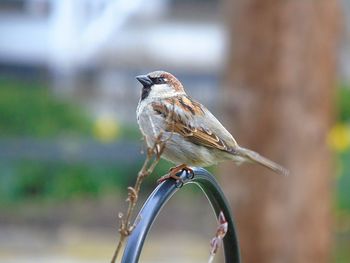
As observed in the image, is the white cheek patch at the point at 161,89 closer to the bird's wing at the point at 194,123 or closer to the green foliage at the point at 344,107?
the bird's wing at the point at 194,123

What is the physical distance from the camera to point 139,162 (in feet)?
34.8

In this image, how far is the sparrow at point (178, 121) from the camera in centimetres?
329

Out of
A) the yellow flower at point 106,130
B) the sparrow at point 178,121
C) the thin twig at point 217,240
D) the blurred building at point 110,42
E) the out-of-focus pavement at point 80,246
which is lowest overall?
the out-of-focus pavement at point 80,246

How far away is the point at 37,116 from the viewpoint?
11.9 meters

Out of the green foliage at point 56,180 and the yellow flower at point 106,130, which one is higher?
the yellow flower at point 106,130

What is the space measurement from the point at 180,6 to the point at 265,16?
1499 centimetres

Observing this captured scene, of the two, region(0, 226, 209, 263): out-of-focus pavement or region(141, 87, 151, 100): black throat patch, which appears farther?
region(0, 226, 209, 263): out-of-focus pavement

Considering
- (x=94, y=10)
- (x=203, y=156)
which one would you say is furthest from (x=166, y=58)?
(x=203, y=156)

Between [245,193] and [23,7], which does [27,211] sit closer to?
[245,193]

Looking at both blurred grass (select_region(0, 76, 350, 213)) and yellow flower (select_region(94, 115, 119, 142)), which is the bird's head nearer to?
blurred grass (select_region(0, 76, 350, 213))

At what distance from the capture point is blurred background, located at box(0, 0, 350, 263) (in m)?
6.89

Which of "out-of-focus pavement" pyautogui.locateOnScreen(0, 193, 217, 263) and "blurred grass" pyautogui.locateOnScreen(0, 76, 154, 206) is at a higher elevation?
"blurred grass" pyautogui.locateOnScreen(0, 76, 154, 206)

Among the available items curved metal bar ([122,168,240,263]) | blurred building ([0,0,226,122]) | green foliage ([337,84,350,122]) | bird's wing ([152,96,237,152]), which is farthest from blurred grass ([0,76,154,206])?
curved metal bar ([122,168,240,263])

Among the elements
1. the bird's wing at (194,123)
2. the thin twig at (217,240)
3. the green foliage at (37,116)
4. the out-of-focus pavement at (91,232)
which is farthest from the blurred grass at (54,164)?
the thin twig at (217,240)
